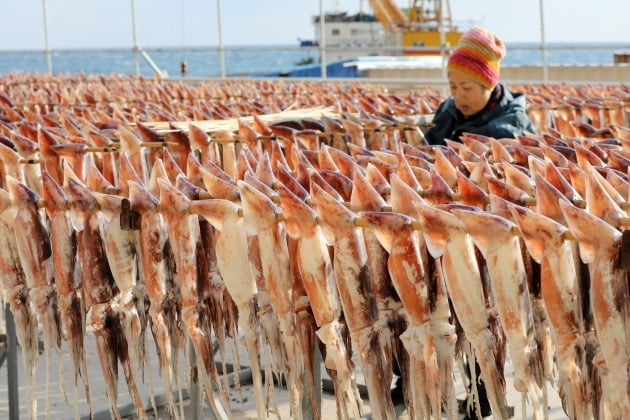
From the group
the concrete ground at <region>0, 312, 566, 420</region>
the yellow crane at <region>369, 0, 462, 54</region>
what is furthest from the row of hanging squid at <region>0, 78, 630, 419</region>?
the yellow crane at <region>369, 0, 462, 54</region>

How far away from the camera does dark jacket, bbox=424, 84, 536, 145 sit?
607 centimetres

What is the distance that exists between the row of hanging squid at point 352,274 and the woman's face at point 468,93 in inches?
83.0

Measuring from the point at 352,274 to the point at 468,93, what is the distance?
345cm

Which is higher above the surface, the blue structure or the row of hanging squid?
the blue structure

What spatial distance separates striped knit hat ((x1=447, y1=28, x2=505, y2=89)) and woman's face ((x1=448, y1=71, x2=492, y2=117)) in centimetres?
4

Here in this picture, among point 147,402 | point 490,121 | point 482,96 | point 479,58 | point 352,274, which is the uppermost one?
point 479,58

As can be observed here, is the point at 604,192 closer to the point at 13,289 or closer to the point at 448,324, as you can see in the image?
the point at 448,324

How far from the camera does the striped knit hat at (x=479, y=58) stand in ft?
20.2

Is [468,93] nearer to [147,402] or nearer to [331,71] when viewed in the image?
[147,402]

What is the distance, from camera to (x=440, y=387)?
3010 millimetres

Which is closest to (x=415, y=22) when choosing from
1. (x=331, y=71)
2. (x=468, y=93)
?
(x=331, y=71)

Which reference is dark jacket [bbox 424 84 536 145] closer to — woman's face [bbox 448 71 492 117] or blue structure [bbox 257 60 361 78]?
woman's face [bbox 448 71 492 117]

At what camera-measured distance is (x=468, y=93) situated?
6.25 meters

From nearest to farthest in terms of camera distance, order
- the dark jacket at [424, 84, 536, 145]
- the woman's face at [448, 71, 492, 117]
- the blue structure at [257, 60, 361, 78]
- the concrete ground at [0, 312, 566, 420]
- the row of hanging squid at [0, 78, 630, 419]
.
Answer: the row of hanging squid at [0, 78, 630, 419] → the dark jacket at [424, 84, 536, 145] → the woman's face at [448, 71, 492, 117] → the concrete ground at [0, 312, 566, 420] → the blue structure at [257, 60, 361, 78]
